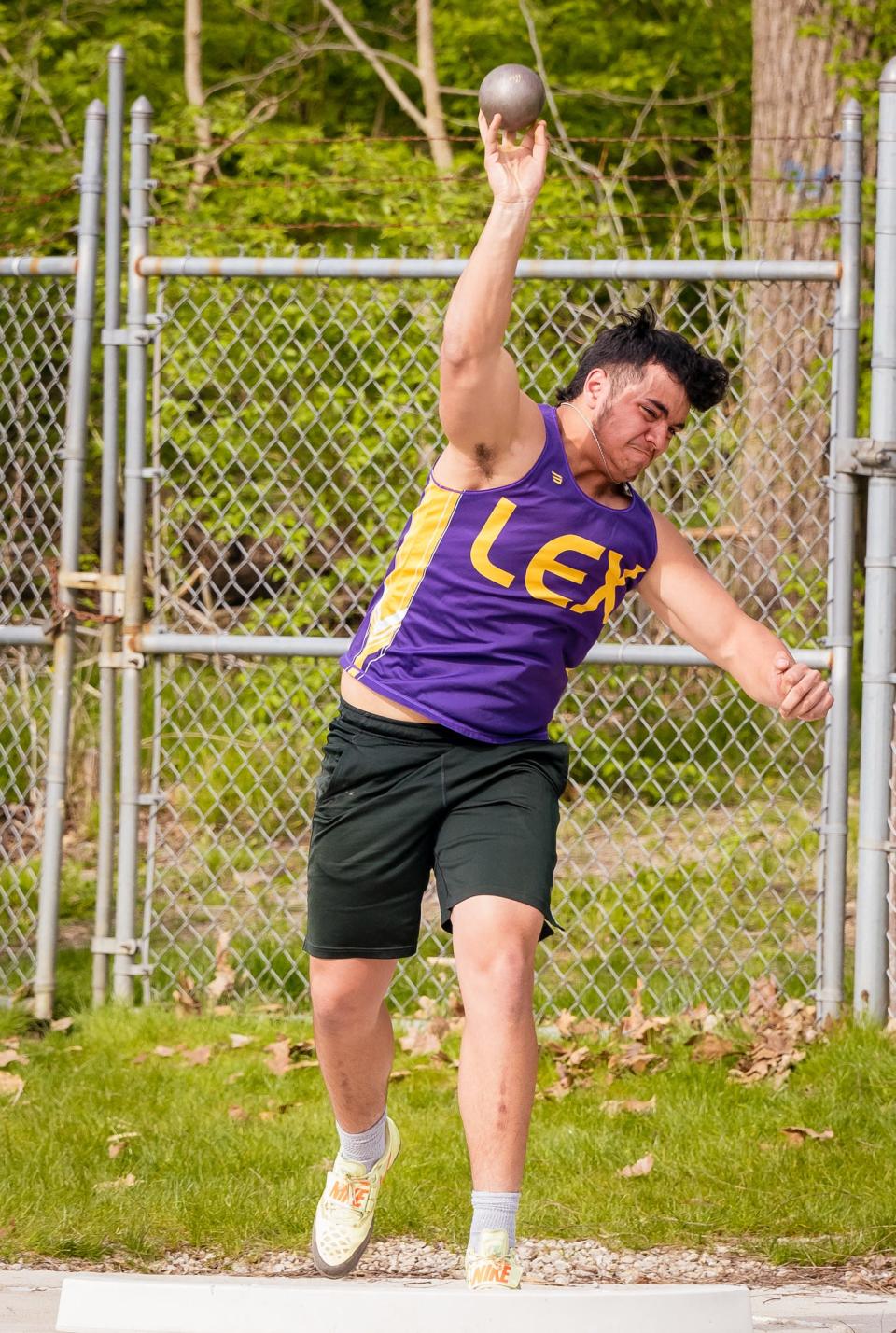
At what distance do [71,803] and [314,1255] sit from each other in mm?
4524

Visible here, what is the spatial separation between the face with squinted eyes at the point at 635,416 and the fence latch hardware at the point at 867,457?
1.89m

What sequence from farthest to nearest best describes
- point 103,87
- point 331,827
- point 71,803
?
point 103,87 → point 71,803 → point 331,827

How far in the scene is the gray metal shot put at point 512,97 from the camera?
2859mm

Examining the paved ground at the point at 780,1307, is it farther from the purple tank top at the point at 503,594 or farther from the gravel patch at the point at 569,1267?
the purple tank top at the point at 503,594

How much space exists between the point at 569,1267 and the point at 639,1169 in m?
0.53

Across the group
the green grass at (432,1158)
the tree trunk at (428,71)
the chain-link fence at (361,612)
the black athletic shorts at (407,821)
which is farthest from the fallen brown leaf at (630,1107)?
the tree trunk at (428,71)

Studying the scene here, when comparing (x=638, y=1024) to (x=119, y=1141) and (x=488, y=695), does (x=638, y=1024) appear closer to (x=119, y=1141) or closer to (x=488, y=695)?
(x=119, y=1141)

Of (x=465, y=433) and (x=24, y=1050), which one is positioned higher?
(x=465, y=433)

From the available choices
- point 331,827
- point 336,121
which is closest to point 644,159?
point 336,121

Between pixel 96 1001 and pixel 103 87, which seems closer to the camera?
pixel 96 1001

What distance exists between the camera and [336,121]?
13.9 m

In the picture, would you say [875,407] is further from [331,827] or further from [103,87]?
[103,87]

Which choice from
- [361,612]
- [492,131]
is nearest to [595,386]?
[492,131]

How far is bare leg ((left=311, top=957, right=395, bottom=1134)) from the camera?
11.1ft
